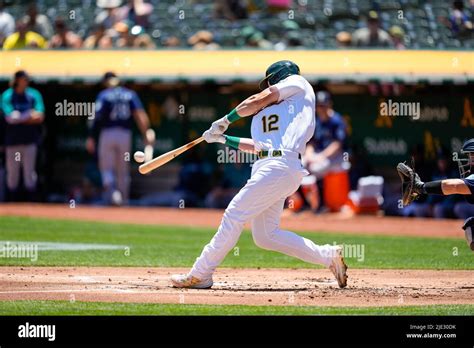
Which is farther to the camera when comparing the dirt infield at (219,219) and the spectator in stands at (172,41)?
the spectator in stands at (172,41)

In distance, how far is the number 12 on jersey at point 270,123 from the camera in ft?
29.8

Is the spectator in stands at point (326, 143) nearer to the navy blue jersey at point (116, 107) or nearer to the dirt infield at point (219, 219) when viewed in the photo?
the dirt infield at point (219, 219)

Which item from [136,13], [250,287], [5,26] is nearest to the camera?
[250,287]

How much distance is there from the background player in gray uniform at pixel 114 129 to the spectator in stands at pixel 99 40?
6.81 feet

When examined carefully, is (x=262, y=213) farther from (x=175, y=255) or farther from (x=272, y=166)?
(x=175, y=255)

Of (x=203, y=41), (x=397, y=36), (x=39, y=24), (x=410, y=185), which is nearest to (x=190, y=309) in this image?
(x=410, y=185)

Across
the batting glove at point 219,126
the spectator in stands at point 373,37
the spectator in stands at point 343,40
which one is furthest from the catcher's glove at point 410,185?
the spectator in stands at point 343,40

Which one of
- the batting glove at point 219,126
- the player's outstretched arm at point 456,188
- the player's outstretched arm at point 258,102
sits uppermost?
the player's outstretched arm at point 258,102

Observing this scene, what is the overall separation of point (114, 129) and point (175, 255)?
22.5 feet

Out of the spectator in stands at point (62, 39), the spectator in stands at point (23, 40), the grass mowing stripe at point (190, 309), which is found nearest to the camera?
the grass mowing stripe at point (190, 309)

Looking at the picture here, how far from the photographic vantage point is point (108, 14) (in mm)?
22438

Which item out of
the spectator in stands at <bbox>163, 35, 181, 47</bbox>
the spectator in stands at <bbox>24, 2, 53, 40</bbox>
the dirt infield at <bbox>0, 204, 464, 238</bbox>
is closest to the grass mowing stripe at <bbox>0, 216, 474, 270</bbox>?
the dirt infield at <bbox>0, 204, 464, 238</bbox>
